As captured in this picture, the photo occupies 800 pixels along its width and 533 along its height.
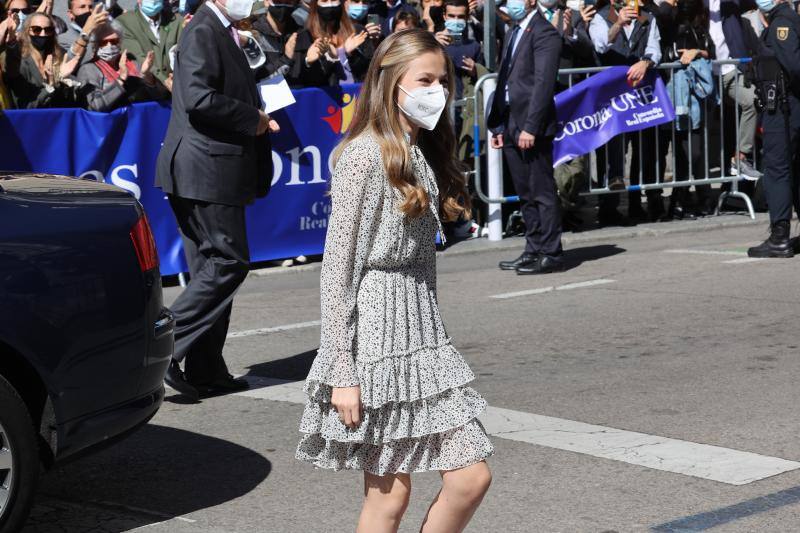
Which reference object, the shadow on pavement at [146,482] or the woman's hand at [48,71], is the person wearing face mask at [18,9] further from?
the shadow on pavement at [146,482]

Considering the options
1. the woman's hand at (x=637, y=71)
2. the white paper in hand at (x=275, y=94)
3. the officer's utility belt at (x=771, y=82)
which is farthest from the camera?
the woman's hand at (x=637, y=71)

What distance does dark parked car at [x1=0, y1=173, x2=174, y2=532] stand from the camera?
453 cm

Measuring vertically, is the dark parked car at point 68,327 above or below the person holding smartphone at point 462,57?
below

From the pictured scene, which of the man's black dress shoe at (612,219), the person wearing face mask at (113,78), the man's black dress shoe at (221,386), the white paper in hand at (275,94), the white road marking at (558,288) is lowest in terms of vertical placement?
the man's black dress shoe at (221,386)

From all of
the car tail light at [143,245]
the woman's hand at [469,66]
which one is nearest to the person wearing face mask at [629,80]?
the woman's hand at [469,66]

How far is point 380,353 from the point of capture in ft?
12.2

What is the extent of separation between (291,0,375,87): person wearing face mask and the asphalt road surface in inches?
102

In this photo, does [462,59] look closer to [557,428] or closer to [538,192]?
[538,192]

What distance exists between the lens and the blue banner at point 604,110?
12617 mm

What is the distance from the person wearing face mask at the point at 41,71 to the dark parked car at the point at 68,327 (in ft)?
18.3

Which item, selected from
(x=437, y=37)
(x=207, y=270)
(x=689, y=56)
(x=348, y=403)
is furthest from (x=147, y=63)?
(x=348, y=403)

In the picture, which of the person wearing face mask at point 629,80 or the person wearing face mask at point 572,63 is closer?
the person wearing face mask at point 572,63

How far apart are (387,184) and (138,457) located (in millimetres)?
2590

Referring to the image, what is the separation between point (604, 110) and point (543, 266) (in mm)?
2702
